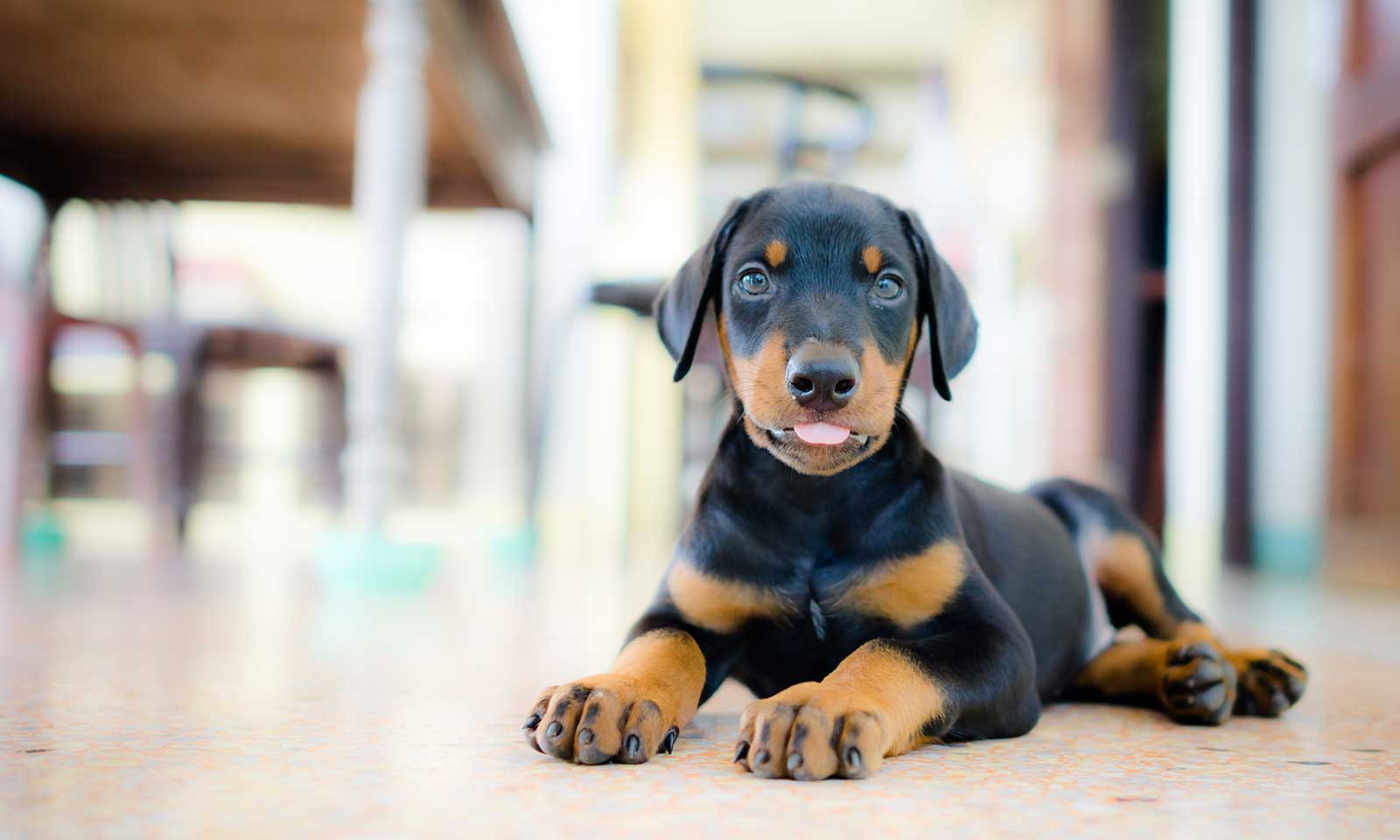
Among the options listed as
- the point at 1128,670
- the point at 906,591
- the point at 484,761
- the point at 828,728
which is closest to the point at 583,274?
the point at 1128,670

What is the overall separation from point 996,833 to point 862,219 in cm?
97

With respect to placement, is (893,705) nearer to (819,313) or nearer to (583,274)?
(819,313)

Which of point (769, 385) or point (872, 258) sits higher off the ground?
point (872, 258)

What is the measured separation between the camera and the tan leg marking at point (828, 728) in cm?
118

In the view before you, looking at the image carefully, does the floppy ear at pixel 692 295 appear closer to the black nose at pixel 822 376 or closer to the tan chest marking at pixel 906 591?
the black nose at pixel 822 376

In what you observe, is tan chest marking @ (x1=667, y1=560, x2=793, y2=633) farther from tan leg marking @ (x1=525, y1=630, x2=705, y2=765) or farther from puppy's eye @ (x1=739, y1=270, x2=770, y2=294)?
puppy's eye @ (x1=739, y1=270, x2=770, y2=294)

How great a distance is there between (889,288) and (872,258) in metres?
0.06

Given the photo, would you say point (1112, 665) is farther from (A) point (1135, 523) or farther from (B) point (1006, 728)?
(B) point (1006, 728)

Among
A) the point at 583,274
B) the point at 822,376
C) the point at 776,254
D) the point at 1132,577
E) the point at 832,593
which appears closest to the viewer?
the point at 822,376

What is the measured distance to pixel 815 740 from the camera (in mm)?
1178

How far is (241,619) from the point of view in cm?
267

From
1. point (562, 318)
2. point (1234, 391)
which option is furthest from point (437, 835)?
point (1234, 391)

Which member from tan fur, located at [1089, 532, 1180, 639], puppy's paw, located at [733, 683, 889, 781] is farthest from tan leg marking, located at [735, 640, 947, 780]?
tan fur, located at [1089, 532, 1180, 639]

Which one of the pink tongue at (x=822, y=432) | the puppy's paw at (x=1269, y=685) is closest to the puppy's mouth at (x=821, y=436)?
the pink tongue at (x=822, y=432)
